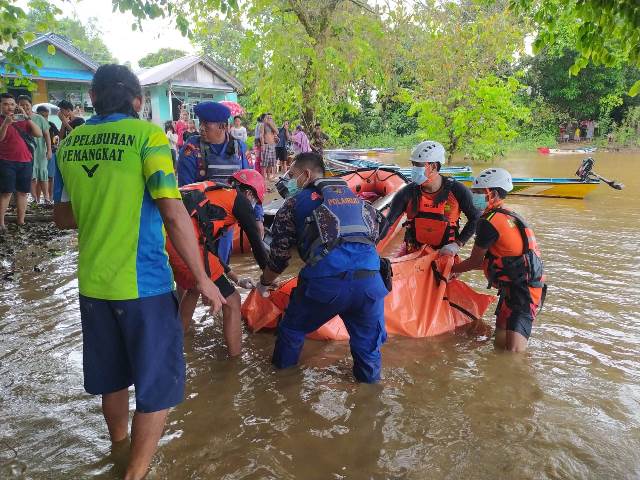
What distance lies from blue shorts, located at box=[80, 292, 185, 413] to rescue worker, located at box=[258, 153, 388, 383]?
3.48 ft

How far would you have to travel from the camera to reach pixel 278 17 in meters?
11.5

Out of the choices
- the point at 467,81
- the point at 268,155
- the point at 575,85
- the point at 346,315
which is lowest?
the point at 346,315

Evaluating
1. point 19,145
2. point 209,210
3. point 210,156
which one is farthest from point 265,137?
point 209,210

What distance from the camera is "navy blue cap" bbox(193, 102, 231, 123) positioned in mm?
4398

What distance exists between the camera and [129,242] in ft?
7.24

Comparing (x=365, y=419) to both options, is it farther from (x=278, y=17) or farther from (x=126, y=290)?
(x=278, y=17)

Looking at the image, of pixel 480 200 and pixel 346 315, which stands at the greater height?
pixel 480 200

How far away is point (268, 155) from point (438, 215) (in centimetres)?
964

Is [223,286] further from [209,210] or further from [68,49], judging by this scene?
[68,49]

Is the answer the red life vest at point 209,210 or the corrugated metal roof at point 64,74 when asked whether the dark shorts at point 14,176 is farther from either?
the corrugated metal roof at point 64,74

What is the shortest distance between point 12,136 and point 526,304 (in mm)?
6763

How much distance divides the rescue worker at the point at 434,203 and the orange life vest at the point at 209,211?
5.86 feet

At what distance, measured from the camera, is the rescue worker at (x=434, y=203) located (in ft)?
15.2

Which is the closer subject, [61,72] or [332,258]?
[332,258]
